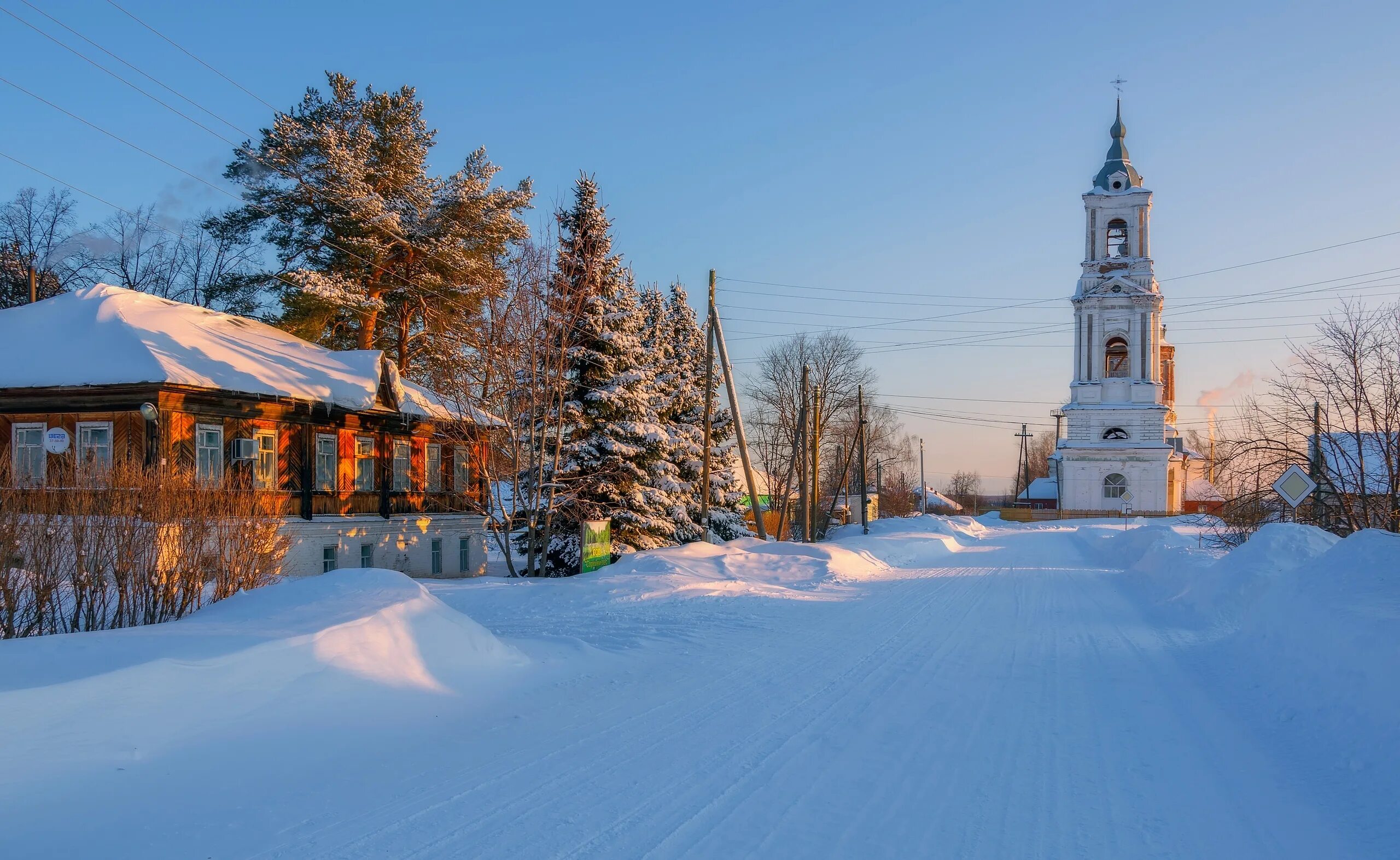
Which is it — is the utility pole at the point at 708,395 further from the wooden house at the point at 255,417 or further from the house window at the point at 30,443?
the house window at the point at 30,443

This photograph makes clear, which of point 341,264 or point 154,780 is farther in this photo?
point 341,264

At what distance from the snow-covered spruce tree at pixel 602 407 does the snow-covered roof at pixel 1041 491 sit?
8159cm

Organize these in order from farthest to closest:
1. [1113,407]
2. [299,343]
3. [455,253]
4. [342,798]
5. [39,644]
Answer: [1113,407] → [455,253] → [299,343] → [39,644] → [342,798]

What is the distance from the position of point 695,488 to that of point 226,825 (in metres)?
27.1

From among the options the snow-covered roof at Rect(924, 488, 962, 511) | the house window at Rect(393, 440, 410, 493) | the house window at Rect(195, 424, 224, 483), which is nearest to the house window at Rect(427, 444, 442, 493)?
the house window at Rect(393, 440, 410, 493)

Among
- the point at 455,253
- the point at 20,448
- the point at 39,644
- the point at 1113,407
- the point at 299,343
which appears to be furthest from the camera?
the point at 1113,407

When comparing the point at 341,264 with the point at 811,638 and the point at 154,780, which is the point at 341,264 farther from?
the point at 154,780

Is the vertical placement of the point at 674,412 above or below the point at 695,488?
above

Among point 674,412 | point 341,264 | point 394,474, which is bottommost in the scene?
point 394,474

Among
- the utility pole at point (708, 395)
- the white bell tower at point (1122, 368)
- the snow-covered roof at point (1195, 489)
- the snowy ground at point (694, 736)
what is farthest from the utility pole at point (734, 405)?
the snow-covered roof at point (1195, 489)

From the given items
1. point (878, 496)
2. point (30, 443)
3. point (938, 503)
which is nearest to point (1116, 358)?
point (878, 496)

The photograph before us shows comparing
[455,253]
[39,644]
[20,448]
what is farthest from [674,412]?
[39,644]

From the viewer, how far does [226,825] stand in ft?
17.0

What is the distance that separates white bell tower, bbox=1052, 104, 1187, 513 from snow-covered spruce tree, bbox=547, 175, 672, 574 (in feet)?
155
